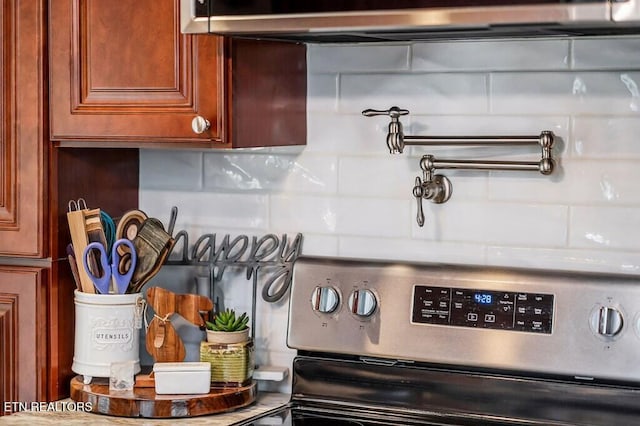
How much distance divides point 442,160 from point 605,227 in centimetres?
31

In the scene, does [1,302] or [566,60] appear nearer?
[566,60]

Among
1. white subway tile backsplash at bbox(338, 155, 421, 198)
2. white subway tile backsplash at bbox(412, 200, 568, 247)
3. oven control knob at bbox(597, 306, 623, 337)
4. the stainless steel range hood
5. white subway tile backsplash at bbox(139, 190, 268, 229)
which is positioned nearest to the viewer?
the stainless steel range hood

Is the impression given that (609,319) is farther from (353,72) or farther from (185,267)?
(185,267)

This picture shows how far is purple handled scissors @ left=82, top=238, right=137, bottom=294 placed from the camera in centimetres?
197

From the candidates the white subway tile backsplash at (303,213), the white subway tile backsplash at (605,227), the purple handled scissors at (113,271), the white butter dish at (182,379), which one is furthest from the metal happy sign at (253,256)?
the white subway tile backsplash at (605,227)

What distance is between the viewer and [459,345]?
1894 millimetres

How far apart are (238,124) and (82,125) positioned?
0.29m

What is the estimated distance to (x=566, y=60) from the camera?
1867mm

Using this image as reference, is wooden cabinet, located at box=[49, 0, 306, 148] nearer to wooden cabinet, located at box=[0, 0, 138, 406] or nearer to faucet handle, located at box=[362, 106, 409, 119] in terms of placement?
wooden cabinet, located at box=[0, 0, 138, 406]

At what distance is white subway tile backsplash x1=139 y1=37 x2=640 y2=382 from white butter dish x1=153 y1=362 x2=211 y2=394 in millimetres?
232

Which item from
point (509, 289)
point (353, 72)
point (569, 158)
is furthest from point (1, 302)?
point (569, 158)

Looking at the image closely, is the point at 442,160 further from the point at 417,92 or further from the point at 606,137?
the point at 606,137

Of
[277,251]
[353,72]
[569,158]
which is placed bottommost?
[277,251]

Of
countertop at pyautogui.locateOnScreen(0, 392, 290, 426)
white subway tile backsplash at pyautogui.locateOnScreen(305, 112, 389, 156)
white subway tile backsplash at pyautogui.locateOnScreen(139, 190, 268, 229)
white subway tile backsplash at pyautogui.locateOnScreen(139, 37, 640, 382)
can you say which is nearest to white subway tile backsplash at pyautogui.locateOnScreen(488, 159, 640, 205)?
white subway tile backsplash at pyautogui.locateOnScreen(139, 37, 640, 382)
